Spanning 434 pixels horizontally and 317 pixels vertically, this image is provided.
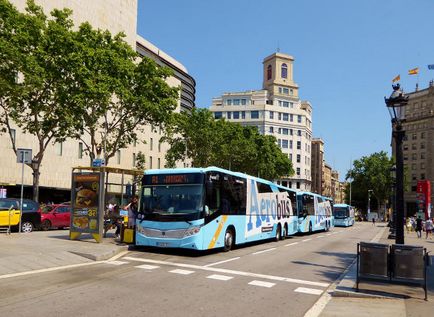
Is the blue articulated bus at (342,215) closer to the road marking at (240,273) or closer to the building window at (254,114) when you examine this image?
the road marking at (240,273)

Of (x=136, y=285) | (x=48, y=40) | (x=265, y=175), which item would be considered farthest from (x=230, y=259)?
(x=265, y=175)

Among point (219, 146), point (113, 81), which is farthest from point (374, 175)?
point (113, 81)

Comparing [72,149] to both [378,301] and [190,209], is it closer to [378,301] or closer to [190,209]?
[190,209]

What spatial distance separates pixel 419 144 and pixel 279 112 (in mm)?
37344

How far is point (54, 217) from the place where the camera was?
2788cm

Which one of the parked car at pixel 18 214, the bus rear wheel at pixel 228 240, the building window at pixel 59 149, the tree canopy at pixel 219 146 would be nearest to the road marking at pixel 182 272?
the bus rear wheel at pixel 228 240

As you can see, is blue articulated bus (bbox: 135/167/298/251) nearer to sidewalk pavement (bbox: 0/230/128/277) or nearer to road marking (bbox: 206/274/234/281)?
sidewalk pavement (bbox: 0/230/128/277)

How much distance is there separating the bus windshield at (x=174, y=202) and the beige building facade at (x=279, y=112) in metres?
96.6

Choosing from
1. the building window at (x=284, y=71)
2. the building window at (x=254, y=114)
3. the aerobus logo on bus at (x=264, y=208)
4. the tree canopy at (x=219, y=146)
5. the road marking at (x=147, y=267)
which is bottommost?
the road marking at (x=147, y=267)

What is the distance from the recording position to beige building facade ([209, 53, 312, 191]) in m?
114

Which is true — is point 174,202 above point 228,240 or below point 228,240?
above

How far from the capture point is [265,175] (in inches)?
2904

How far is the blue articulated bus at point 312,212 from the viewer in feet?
99.9

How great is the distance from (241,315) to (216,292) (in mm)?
1905
